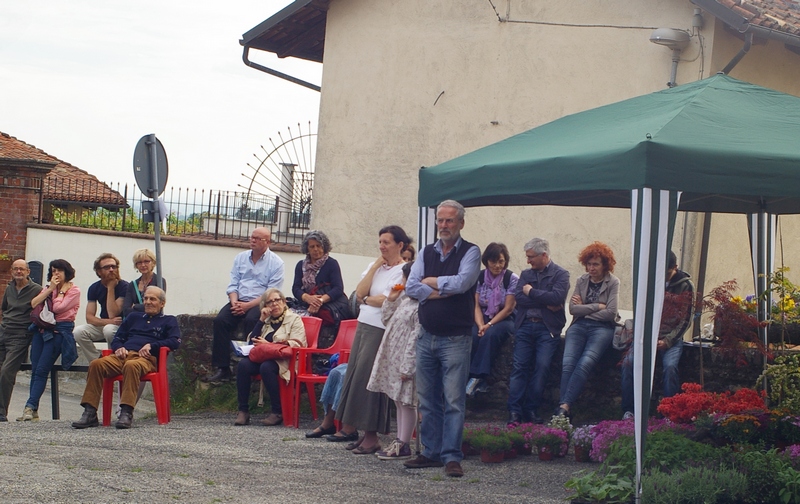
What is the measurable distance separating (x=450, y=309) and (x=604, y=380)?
9.25ft

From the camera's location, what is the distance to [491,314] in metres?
10.1

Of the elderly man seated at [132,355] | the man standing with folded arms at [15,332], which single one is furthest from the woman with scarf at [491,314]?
the man standing with folded arms at [15,332]

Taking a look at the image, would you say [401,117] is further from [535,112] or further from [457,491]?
[457,491]

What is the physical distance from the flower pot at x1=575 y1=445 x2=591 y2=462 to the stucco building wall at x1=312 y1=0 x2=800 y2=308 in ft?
15.4

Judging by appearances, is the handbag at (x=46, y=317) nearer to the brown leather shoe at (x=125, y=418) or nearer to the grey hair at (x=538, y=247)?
the brown leather shoe at (x=125, y=418)

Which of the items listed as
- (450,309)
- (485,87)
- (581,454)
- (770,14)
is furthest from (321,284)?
(770,14)

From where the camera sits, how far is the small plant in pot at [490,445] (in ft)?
26.5

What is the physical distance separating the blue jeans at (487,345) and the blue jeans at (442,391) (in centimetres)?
217

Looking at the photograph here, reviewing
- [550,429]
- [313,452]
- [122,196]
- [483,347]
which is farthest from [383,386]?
[122,196]

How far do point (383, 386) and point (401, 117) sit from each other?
313 inches

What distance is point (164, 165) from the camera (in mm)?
11297

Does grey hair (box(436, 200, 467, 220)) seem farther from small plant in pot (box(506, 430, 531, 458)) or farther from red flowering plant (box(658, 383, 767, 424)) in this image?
red flowering plant (box(658, 383, 767, 424))

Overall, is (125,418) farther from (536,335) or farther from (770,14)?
(770,14)

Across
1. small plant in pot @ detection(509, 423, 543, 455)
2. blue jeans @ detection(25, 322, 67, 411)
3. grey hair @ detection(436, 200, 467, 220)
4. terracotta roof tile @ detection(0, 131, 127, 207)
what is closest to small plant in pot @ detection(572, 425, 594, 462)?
small plant in pot @ detection(509, 423, 543, 455)
